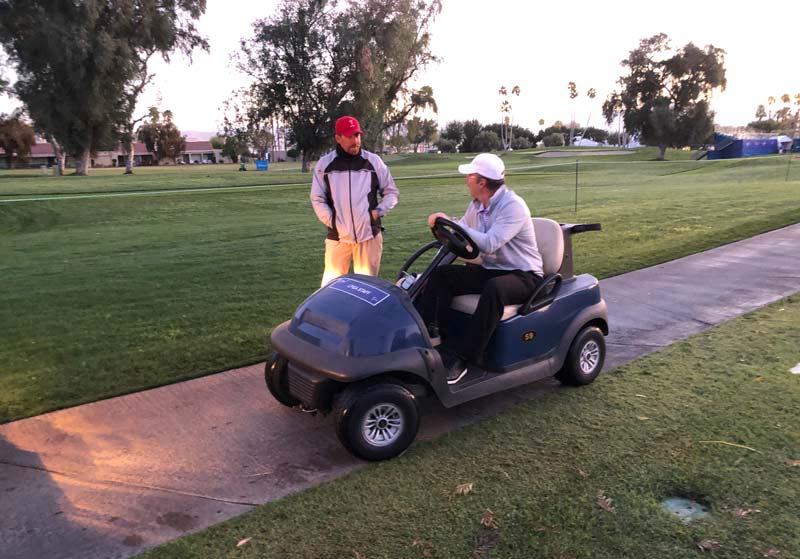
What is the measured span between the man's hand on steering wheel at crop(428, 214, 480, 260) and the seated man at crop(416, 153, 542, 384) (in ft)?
0.11

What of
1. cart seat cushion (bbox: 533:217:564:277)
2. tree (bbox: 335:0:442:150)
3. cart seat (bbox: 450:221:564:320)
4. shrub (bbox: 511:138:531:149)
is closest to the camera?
cart seat (bbox: 450:221:564:320)

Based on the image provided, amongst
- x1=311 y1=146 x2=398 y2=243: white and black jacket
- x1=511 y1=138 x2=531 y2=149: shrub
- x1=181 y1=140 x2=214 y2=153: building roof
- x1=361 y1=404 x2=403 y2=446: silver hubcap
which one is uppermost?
x1=181 y1=140 x2=214 y2=153: building roof

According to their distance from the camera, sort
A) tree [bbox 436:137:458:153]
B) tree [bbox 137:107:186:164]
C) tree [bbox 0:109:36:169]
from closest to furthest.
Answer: tree [bbox 0:109:36:169] → tree [bbox 436:137:458:153] → tree [bbox 137:107:186:164]

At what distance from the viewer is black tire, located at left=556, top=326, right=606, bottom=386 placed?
433 centimetres

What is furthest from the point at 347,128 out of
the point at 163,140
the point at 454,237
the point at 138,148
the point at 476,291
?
the point at 138,148

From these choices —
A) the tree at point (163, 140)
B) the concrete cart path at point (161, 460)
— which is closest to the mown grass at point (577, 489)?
the concrete cart path at point (161, 460)

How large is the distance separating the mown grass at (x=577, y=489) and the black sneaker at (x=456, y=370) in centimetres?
32

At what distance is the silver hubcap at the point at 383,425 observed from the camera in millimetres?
3402

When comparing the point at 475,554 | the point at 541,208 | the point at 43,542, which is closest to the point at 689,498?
the point at 475,554

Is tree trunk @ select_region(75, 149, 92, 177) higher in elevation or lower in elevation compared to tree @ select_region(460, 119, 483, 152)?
lower

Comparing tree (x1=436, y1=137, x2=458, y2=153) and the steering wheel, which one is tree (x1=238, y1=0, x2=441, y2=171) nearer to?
the steering wheel

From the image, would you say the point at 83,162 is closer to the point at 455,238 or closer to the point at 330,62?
the point at 330,62

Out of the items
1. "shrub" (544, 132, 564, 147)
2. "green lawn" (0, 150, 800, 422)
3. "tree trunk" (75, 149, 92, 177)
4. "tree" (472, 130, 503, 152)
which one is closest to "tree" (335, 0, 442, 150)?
"tree trunk" (75, 149, 92, 177)

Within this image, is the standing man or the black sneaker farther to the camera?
the standing man
